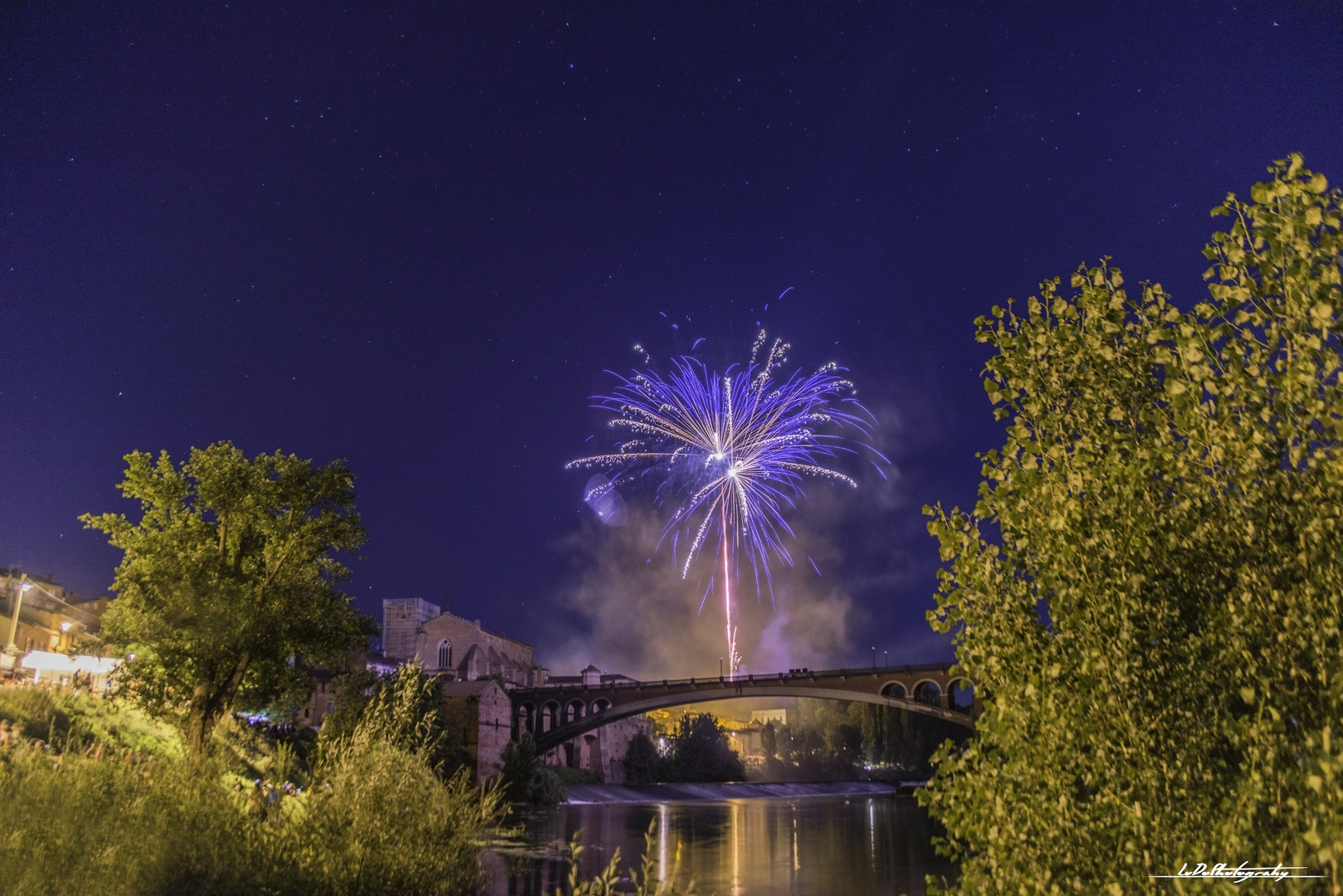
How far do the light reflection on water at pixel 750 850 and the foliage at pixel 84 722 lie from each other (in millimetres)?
12528

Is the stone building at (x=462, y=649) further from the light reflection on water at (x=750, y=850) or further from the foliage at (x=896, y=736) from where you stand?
the foliage at (x=896, y=736)

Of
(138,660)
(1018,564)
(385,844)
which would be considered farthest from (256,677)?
(1018,564)

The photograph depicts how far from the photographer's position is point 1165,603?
428 centimetres

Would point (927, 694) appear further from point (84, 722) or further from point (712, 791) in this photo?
point (84, 722)

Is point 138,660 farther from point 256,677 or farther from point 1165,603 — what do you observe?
point 1165,603

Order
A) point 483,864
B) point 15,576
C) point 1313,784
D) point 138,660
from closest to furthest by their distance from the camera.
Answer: point 1313,784
point 138,660
point 483,864
point 15,576

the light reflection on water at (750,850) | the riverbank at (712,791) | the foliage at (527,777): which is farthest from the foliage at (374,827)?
the riverbank at (712,791)

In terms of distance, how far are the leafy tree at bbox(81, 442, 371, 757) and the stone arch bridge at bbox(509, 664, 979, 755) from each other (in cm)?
5776

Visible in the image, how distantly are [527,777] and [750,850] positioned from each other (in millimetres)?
34062

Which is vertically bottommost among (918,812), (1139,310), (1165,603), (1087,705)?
(918,812)

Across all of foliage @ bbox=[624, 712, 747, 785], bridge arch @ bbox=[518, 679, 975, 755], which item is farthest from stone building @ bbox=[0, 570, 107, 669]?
foliage @ bbox=[624, 712, 747, 785]

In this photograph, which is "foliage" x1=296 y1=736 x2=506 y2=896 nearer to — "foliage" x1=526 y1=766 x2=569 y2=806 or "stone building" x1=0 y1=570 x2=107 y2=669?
"stone building" x1=0 y1=570 x2=107 y2=669

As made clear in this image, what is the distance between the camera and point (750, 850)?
41906mm

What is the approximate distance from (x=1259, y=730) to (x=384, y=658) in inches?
4432
